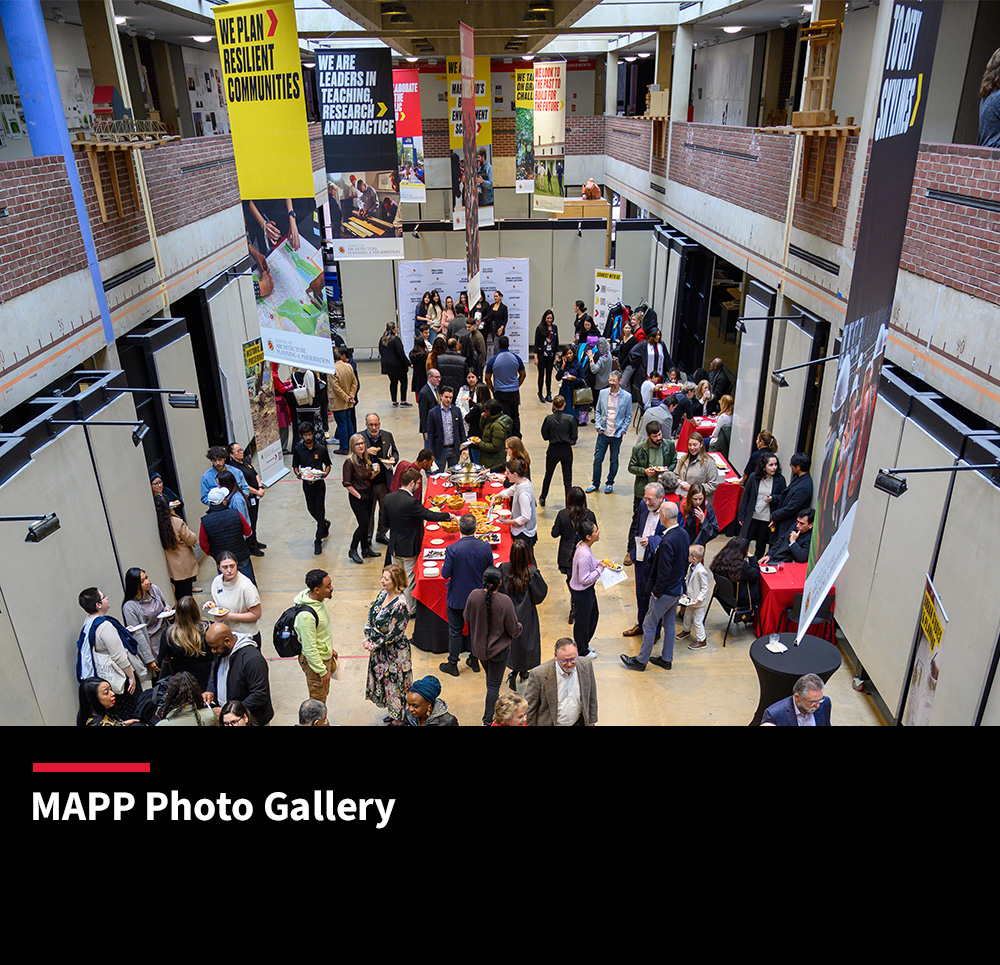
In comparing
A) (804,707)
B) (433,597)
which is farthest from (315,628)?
(804,707)

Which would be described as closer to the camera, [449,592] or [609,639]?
[449,592]

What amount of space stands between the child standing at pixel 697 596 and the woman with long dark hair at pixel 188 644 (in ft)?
14.2

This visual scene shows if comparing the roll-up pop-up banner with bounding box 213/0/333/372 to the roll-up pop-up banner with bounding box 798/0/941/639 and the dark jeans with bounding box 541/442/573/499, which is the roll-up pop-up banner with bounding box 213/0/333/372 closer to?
the dark jeans with bounding box 541/442/573/499

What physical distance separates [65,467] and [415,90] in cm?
1243

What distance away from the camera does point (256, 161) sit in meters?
7.06

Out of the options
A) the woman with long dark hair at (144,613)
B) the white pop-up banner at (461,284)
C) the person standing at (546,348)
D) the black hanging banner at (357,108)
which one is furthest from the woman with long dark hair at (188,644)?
the white pop-up banner at (461,284)

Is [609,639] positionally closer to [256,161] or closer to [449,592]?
[449,592]

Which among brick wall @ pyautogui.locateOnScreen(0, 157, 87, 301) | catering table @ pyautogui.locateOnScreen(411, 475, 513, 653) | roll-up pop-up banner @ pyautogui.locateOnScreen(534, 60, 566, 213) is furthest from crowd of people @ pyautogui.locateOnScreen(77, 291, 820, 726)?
roll-up pop-up banner @ pyautogui.locateOnScreen(534, 60, 566, 213)

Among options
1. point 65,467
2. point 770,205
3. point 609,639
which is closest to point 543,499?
point 609,639

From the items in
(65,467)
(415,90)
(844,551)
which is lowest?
(65,467)

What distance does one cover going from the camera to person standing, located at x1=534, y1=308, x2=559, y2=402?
14.5 m

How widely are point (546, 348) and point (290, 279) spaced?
787 centimetres

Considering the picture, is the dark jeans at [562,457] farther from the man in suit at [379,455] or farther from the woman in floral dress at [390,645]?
the woman in floral dress at [390,645]

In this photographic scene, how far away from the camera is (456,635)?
7207 mm
